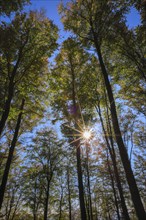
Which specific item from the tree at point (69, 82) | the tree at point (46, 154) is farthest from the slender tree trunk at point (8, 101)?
the tree at point (46, 154)

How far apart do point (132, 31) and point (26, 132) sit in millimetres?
13415

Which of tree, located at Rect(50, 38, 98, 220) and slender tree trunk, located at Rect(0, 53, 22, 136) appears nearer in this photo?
slender tree trunk, located at Rect(0, 53, 22, 136)

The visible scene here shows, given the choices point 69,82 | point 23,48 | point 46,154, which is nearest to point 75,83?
point 69,82

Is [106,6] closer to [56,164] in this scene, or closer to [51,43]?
[51,43]

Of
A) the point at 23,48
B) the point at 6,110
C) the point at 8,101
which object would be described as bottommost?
the point at 6,110

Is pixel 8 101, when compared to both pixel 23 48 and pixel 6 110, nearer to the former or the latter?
pixel 6 110

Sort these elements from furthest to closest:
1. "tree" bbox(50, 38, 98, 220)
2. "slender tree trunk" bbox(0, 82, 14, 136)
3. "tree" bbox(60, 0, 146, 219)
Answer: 1. "tree" bbox(50, 38, 98, 220)
2. "tree" bbox(60, 0, 146, 219)
3. "slender tree trunk" bbox(0, 82, 14, 136)

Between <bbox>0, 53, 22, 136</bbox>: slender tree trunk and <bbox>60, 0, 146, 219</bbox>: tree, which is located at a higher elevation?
<bbox>60, 0, 146, 219</bbox>: tree

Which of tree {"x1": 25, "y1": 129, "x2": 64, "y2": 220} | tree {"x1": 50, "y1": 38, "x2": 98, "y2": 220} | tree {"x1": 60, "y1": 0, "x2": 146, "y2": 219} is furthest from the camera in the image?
tree {"x1": 25, "y1": 129, "x2": 64, "y2": 220}

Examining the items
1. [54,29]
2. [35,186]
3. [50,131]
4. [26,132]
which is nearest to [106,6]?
[54,29]

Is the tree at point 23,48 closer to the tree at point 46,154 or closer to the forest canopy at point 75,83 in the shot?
the forest canopy at point 75,83

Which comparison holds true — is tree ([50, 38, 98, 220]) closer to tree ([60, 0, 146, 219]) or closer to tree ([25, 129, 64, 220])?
tree ([60, 0, 146, 219])

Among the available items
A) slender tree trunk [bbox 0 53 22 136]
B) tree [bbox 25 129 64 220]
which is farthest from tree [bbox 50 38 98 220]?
tree [bbox 25 129 64 220]

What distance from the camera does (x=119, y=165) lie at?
2267 cm
